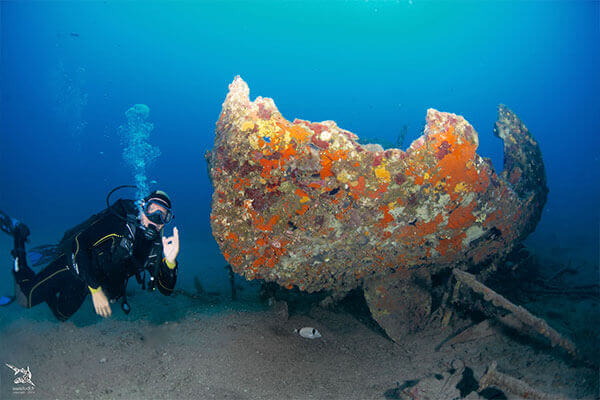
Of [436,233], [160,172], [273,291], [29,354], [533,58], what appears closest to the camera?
[436,233]

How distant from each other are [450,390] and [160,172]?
8387 cm

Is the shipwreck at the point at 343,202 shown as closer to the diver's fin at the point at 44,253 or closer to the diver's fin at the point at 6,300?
the diver's fin at the point at 44,253

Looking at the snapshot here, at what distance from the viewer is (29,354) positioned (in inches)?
151

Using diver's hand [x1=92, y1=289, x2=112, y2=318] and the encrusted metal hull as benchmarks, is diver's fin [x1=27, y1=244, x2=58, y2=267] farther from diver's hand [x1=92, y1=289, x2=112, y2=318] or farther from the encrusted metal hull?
the encrusted metal hull

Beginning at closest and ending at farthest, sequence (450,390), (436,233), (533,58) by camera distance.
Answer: (450,390)
(436,233)
(533,58)

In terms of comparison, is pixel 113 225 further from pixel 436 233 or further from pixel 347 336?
pixel 436 233

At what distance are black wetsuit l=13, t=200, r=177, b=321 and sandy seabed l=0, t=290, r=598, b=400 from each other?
2.11ft

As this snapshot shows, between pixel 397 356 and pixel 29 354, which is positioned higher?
pixel 397 356

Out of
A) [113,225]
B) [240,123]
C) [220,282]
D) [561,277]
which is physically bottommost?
[220,282]

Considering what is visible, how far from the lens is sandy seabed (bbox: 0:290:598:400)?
2986 millimetres

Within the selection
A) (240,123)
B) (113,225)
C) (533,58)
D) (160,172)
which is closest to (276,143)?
(240,123)

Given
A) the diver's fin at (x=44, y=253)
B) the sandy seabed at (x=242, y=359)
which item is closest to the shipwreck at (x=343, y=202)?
the sandy seabed at (x=242, y=359)

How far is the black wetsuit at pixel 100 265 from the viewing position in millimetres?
3242

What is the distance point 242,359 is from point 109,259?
89.1 inches
